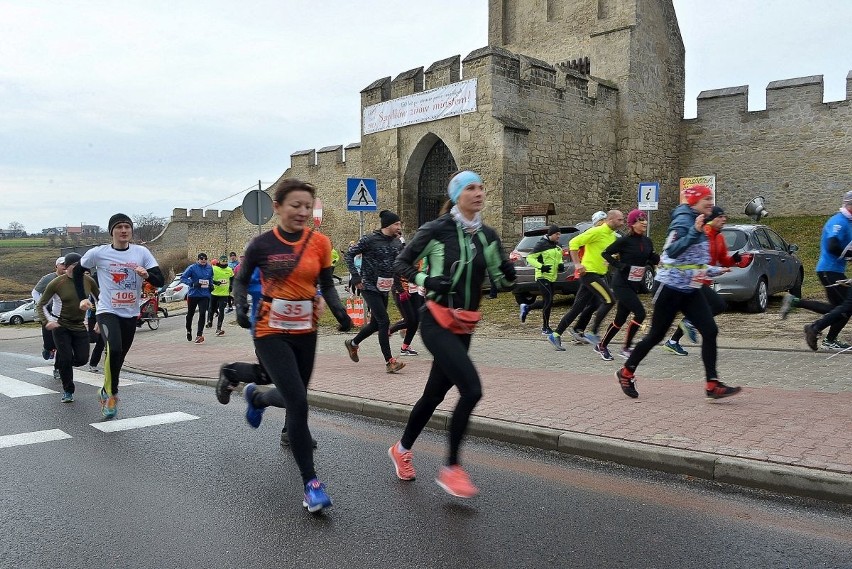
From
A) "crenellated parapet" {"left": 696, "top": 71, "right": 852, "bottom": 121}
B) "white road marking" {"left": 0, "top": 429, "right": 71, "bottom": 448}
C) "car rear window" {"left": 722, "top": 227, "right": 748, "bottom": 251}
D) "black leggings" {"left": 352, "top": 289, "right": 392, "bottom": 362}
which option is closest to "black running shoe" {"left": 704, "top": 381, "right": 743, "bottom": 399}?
"black leggings" {"left": 352, "top": 289, "right": 392, "bottom": 362}

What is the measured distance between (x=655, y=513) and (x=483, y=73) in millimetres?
18326

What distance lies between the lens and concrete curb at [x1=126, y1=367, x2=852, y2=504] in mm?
4352

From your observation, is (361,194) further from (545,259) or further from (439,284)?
(439,284)

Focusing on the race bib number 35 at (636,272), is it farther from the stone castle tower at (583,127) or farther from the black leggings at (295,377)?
the stone castle tower at (583,127)

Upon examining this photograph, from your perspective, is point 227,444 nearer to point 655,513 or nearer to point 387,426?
point 387,426

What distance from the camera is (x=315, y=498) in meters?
4.14

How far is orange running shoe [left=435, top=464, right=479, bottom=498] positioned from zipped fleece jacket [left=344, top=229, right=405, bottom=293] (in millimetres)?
4757

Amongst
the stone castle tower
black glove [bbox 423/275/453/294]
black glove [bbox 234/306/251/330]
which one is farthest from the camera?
the stone castle tower

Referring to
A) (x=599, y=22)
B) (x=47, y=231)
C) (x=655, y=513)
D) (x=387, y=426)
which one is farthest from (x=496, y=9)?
(x=47, y=231)

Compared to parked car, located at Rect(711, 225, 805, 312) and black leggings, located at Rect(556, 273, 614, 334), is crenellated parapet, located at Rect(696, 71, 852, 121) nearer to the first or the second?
parked car, located at Rect(711, 225, 805, 312)

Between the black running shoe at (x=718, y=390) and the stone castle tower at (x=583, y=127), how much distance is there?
14338mm

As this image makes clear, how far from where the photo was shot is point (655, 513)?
4.14 metres

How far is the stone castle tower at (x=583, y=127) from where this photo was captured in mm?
21484

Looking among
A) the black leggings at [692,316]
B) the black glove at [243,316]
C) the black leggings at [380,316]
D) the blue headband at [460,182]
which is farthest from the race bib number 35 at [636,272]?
the black glove at [243,316]
